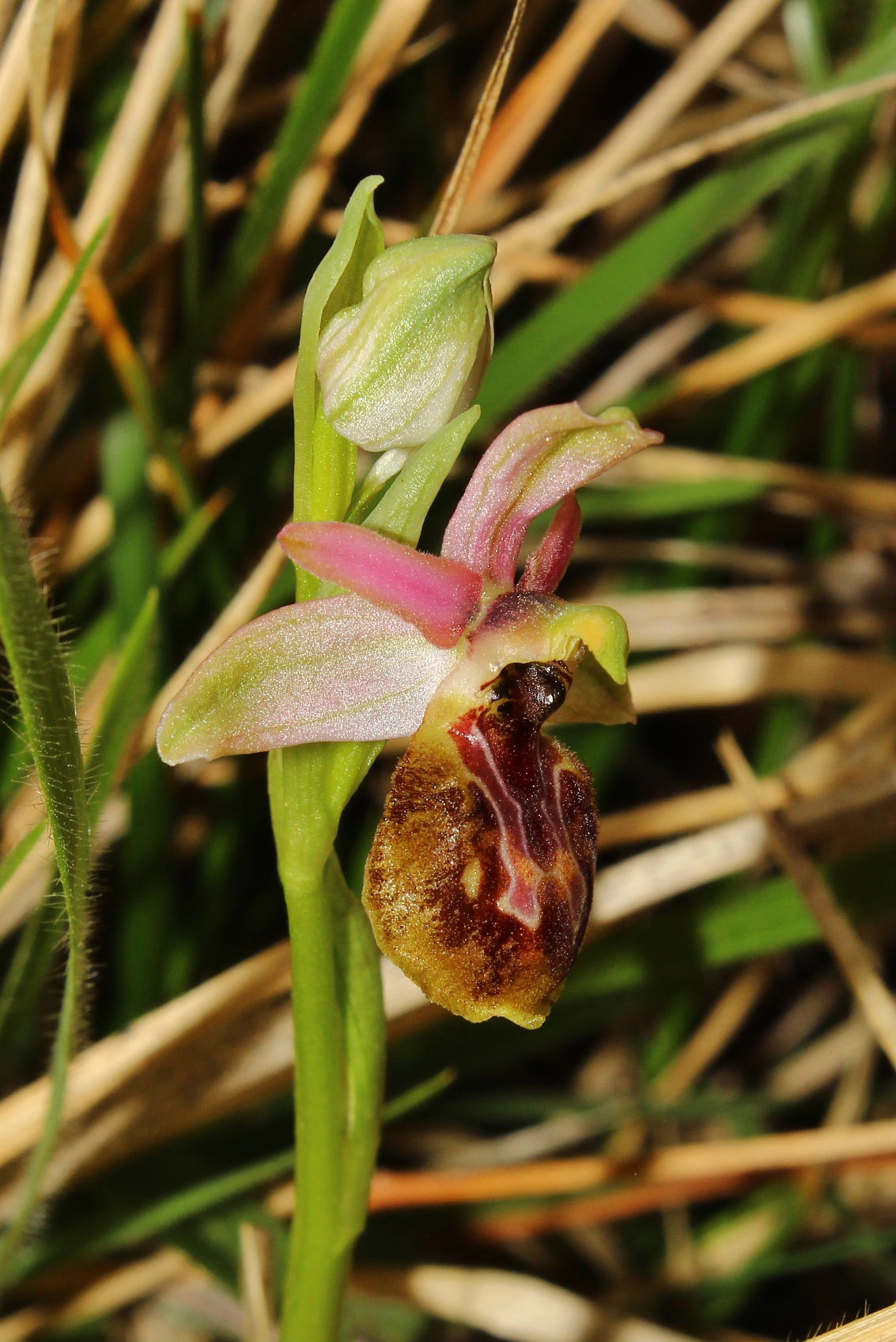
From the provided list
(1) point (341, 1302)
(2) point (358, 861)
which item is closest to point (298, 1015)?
(1) point (341, 1302)

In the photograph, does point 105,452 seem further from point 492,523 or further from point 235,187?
point 492,523

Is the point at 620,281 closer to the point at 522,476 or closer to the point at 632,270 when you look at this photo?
the point at 632,270

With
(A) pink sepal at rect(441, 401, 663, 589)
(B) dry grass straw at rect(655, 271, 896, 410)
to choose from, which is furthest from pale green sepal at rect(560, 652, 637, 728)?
(B) dry grass straw at rect(655, 271, 896, 410)

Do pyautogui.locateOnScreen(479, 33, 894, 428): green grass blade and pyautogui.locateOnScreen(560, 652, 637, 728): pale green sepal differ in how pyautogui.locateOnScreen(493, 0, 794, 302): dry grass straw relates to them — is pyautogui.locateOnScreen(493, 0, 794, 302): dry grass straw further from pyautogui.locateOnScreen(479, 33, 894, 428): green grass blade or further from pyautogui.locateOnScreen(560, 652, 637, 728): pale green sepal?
pyautogui.locateOnScreen(560, 652, 637, 728): pale green sepal

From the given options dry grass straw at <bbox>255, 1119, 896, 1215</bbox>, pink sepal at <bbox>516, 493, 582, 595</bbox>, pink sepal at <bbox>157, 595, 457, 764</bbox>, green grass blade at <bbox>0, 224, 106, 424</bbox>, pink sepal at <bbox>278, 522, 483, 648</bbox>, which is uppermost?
green grass blade at <bbox>0, 224, 106, 424</bbox>

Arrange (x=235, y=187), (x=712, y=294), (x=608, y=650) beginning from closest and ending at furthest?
(x=608, y=650) → (x=235, y=187) → (x=712, y=294)

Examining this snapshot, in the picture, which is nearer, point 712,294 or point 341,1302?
point 341,1302

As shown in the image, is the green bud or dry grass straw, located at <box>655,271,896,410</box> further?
dry grass straw, located at <box>655,271,896,410</box>
